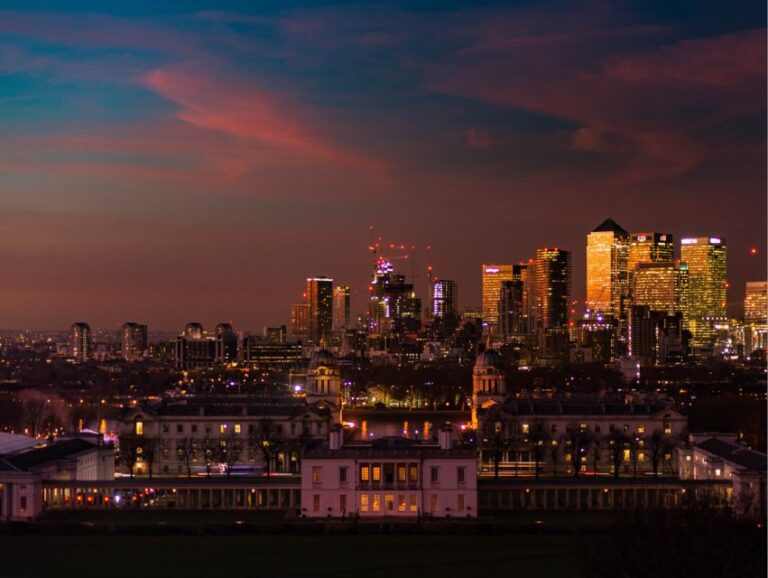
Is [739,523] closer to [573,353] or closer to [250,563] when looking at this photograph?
[250,563]

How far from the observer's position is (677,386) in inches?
4518

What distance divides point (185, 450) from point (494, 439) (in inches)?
480

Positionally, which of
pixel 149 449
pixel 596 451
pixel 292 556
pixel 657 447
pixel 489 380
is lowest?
pixel 292 556

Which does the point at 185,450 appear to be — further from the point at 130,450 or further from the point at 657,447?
the point at 657,447

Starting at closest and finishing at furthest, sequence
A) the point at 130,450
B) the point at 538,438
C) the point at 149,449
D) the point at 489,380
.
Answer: the point at 149,449 < the point at 130,450 < the point at 538,438 < the point at 489,380

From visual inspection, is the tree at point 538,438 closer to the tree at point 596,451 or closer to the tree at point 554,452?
the tree at point 554,452

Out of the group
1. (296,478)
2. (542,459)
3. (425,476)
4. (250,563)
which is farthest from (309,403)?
(250,563)

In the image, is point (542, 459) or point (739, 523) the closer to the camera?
point (739, 523)

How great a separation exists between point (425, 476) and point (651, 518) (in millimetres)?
11700

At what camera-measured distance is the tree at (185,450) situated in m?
58.6

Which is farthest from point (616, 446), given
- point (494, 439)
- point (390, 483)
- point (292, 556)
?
point (292, 556)

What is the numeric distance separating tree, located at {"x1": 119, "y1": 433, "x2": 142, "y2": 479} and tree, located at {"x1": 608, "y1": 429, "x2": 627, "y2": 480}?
17297 millimetres

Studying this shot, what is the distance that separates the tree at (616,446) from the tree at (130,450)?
1730cm

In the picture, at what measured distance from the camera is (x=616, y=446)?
184 ft
